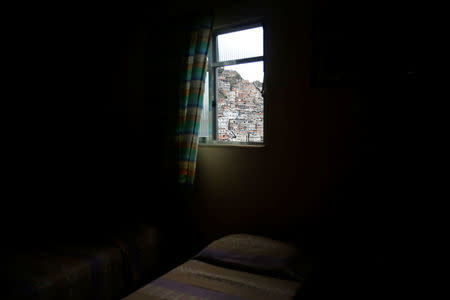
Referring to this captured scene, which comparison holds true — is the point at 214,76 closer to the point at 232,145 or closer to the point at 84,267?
the point at 232,145

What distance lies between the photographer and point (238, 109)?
2486 millimetres

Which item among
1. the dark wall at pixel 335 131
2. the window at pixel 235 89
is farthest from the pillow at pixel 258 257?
the window at pixel 235 89

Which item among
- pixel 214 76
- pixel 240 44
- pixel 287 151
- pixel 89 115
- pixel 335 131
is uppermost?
pixel 240 44

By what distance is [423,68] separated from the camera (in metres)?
1.72

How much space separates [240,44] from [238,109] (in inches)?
22.5

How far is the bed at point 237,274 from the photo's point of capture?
1.46m

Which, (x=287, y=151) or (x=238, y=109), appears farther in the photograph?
(x=238, y=109)

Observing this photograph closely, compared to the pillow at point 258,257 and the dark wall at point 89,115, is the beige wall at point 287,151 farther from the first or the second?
the dark wall at point 89,115

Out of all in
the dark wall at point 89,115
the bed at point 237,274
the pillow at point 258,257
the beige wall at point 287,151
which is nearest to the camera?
→ the bed at point 237,274

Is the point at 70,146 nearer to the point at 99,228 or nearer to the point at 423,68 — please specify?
the point at 99,228

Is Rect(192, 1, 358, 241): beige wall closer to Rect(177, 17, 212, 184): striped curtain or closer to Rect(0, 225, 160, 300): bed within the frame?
Rect(177, 17, 212, 184): striped curtain

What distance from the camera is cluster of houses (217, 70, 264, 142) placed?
2379 mm

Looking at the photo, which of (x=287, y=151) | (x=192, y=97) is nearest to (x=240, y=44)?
(x=192, y=97)

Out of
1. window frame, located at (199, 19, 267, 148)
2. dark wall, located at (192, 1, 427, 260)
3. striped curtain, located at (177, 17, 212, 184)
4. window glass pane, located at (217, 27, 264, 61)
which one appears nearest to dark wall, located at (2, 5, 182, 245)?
striped curtain, located at (177, 17, 212, 184)
